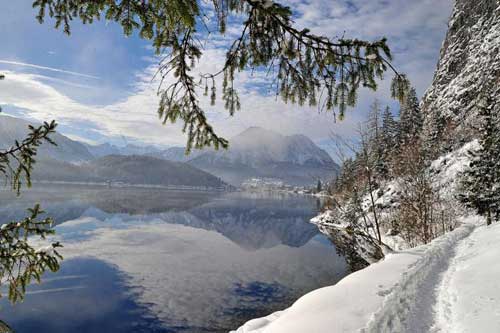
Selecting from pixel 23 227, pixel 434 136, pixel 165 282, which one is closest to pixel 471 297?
pixel 23 227

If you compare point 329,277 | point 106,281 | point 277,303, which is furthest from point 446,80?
point 106,281

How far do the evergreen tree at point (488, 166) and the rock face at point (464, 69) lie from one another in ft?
75.9

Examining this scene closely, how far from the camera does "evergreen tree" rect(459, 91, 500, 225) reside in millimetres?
23538

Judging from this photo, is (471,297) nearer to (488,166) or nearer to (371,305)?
(371,305)

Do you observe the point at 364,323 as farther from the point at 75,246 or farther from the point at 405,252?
the point at 75,246

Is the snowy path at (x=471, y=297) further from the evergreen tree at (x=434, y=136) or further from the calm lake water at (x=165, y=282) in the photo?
Answer: the evergreen tree at (x=434, y=136)

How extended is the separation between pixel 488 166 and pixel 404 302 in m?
23.4

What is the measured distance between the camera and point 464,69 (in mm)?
72938

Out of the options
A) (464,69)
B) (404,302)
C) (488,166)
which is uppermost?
(464,69)

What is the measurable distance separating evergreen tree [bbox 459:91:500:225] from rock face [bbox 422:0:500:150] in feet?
75.9

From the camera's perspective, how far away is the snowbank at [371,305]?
5922 millimetres

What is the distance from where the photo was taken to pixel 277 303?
19.0 m

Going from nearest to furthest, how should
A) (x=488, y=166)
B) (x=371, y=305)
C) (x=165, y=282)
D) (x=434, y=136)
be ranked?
(x=371, y=305) → (x=165, y=282) → (x=488, y=166) → (x=434, y=136)

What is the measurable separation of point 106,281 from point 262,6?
25.8m
